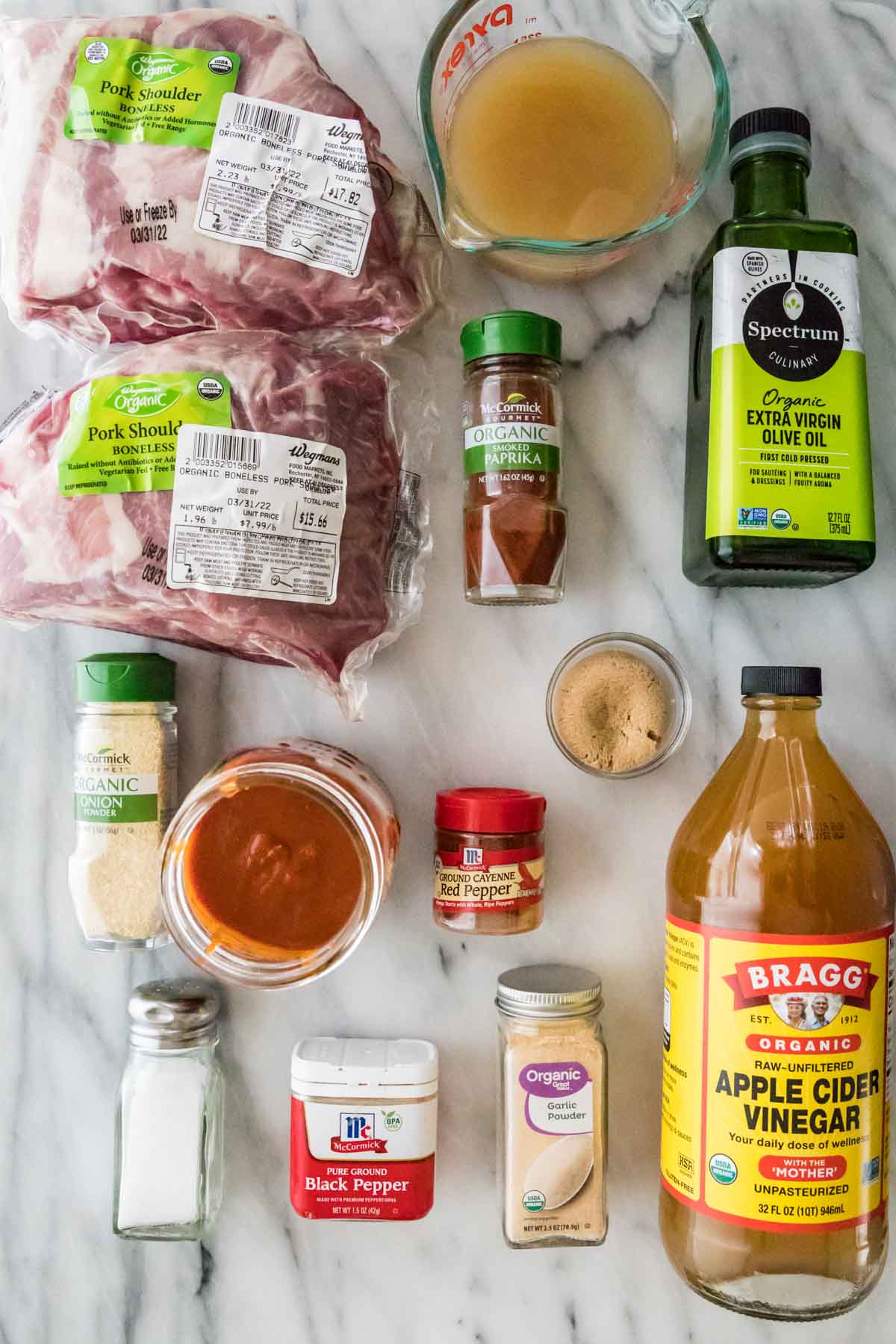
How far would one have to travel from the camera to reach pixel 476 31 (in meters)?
0.90

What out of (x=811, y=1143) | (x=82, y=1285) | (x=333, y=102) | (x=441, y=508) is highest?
(x=333, y=102)

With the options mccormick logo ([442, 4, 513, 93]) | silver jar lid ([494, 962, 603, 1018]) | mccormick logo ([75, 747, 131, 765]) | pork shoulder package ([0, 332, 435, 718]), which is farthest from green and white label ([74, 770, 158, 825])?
mccormick logo ([442, 4, 513, 93])

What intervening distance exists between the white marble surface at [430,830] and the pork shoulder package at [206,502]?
5.2 inches

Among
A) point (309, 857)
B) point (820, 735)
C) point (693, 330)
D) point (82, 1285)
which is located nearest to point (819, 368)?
point (693, 330)

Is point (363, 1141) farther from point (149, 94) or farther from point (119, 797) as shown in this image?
point (149, 94)

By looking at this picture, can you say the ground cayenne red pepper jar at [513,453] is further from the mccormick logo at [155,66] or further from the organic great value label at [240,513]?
the mccormick logo at [155,66]

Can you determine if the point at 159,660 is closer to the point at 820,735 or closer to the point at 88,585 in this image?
the point at 88,585

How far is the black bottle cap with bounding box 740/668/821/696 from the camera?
79cm

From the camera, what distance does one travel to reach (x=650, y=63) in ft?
2.99

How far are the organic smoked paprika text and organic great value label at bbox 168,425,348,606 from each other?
39 cm

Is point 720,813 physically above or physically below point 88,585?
below

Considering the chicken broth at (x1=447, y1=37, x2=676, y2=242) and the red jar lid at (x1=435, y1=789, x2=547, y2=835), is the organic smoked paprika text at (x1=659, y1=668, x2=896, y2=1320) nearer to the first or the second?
the red jar lid at (x1=435, y1=789, x2=547, y2=835)

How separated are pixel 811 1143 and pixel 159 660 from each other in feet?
2.21

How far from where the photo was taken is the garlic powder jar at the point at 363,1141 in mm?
860
